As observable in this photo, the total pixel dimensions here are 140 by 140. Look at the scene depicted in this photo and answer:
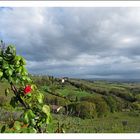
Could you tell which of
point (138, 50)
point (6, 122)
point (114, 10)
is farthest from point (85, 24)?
point (6, 122)

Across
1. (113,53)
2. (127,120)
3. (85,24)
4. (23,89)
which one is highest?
(85,24)

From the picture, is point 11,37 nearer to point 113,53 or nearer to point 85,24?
point 85,24

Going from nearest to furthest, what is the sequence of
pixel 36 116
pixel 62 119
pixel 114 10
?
pixel 36 116
pixel 114 10
pixel 62 119

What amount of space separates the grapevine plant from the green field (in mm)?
355

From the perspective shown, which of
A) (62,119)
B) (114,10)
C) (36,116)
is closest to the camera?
(36,116)

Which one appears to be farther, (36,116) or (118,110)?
(118,110)

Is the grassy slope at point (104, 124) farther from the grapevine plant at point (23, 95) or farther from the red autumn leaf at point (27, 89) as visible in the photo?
the red autumn leaf at point (27, 89)

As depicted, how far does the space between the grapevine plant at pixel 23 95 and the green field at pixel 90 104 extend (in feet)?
1.16

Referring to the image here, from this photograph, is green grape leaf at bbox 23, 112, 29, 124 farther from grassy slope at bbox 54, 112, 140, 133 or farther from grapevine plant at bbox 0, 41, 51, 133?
grassy slope at bbox 54, 112, 140, 133

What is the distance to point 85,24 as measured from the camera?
3.31m

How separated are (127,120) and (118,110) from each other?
0.56 ft
